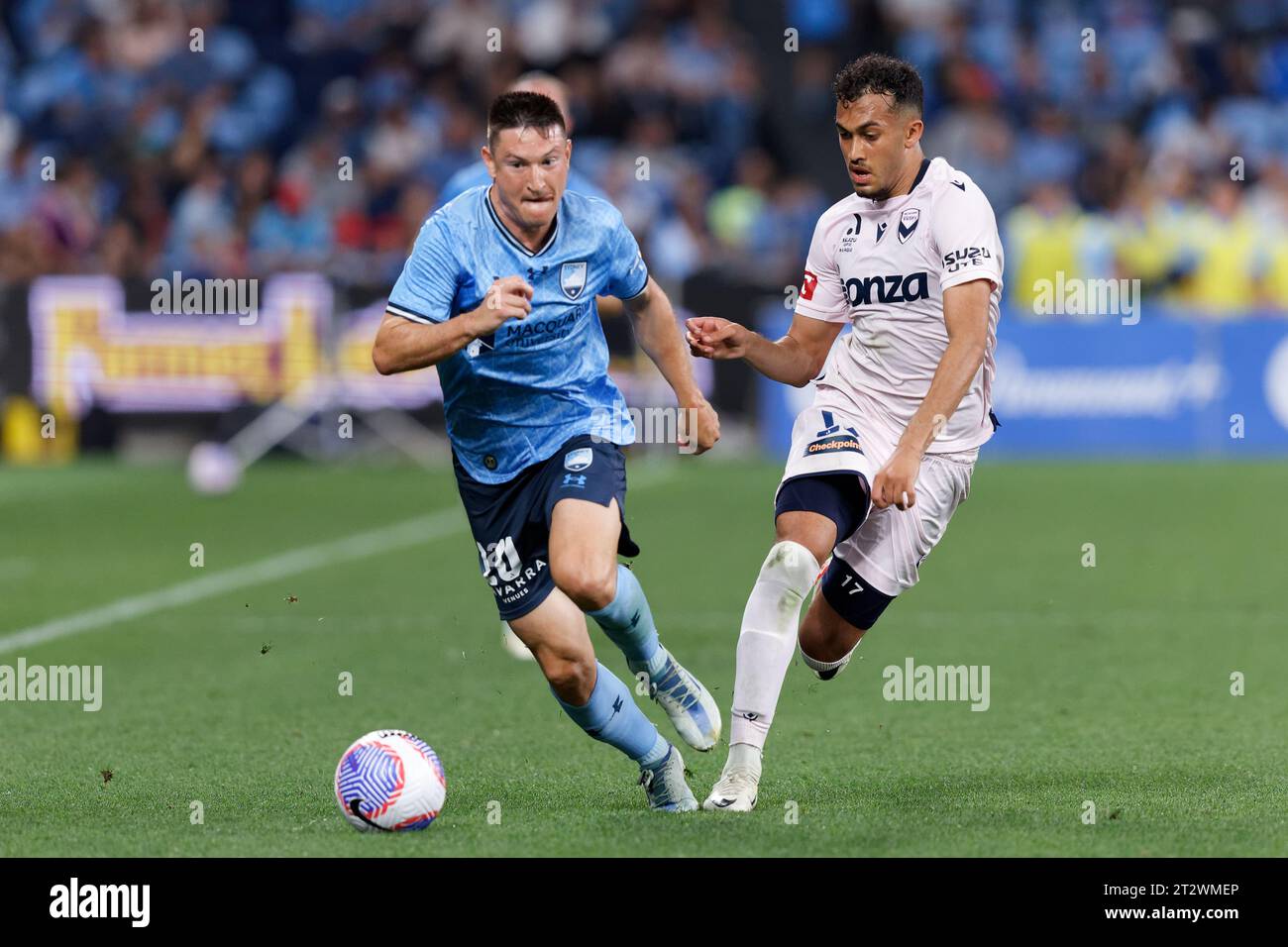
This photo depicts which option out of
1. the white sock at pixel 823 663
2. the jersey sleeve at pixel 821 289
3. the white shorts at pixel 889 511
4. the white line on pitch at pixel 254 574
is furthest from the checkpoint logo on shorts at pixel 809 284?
the white line on pitch at pixel 254 574

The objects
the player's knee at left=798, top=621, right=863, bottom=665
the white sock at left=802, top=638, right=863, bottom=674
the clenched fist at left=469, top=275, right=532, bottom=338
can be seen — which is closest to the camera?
the clenched fist at left=469, top=275, right=532, bottom=338

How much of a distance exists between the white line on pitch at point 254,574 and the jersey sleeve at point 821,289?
440 cm

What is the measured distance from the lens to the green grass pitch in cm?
582

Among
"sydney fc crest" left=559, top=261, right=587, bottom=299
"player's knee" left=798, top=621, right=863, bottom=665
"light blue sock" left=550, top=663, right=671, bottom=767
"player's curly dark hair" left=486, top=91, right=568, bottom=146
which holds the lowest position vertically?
"light blue sock" left=550, top=663, right=671, bottom=767

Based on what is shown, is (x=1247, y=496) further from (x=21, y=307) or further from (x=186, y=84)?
(x=186, y=84)

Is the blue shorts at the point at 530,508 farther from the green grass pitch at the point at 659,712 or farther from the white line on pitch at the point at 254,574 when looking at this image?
the white line on pitch at the point at 254,574

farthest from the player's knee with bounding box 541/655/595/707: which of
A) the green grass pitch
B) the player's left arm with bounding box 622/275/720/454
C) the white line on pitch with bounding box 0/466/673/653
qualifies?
the white line on pitch with bounding box 0/466/673/653

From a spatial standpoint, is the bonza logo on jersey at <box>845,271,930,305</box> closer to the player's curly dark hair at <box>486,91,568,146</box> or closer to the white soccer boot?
the player's curly dark hair at <box>486,91,568,146</box>

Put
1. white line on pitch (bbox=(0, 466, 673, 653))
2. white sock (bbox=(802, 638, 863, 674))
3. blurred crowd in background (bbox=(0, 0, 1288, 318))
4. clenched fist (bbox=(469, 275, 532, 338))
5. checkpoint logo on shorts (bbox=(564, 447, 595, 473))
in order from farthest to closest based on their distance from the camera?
blurred crowd in background (bbox=(0, 0, 1288, 318)), white line on pitch (bbox=(0, 466, 673, 653)), white sock (bbox=(802, 638, 863, 674)), checkpoint logo on shorts (bbox=(564, 447, 595, 473)), clenched fist (bbox=(469, 275, 532, 338))

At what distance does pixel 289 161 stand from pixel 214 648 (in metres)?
12.3

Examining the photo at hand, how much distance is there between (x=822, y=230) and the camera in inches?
269

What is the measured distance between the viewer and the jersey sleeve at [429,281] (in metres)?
5.93

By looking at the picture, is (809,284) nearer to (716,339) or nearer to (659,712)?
(716,339)

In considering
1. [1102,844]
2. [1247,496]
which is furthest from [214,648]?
[1247,496]
